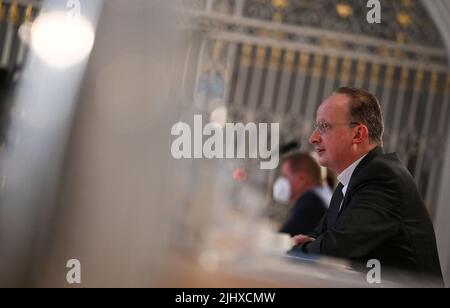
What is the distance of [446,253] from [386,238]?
125 inches

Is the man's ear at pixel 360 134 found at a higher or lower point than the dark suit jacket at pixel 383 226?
higher

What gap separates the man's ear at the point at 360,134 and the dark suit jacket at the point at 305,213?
4.05 ft

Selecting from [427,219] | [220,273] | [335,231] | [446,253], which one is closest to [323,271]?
[220,273]

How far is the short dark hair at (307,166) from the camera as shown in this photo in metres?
3.25

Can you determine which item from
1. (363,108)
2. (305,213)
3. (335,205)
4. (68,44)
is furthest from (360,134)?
(305,213)

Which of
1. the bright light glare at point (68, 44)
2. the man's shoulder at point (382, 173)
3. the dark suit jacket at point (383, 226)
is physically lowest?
the dark suit jacket at point (383, 226)

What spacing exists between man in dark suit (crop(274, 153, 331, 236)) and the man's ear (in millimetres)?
1203

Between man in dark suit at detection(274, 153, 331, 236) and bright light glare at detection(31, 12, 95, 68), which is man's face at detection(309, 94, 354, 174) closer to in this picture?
bright light glare at detection(31, 12, 95, 68)

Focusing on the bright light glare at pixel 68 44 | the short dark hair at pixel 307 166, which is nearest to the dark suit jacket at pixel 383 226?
the bright light glare at pixel 68 44

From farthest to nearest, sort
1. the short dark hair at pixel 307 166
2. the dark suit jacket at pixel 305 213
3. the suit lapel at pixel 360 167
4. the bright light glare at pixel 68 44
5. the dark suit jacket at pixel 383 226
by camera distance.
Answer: the short dark hair at pixel 307 166, the dark suit jacket at pixel 305 213, the suit lapel at pixel 360 167, the dark suit jacket at pixel 383 226, the bright light glare at pixel 68 44

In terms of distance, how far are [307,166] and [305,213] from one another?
0.92 feet

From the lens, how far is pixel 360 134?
5.67 feet

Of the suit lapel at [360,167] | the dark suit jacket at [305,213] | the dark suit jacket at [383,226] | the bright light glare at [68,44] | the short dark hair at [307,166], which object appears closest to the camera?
the bright light glare at [68,44]

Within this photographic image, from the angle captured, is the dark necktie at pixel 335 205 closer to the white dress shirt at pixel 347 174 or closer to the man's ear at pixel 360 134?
the white dress shirt at pixel 347 174
